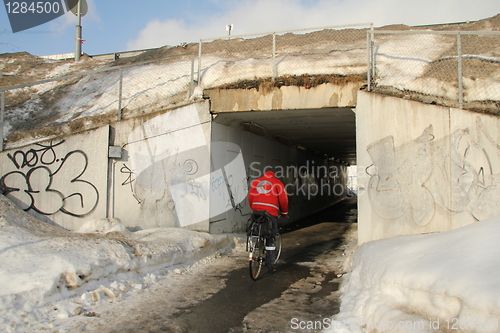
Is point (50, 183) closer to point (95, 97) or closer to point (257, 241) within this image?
point (95, 97)

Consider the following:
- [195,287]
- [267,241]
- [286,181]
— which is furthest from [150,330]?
[286,181]

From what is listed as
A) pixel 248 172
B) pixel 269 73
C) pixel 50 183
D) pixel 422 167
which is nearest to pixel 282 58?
pixel 269 73

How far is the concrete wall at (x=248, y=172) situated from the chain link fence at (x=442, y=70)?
399 centimetres

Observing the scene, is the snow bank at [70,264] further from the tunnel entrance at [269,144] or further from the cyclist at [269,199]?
the tunnel entrance at [269,144]

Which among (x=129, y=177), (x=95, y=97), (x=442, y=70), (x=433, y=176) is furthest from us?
(x=95, y=97)

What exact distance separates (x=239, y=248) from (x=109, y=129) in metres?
4.17

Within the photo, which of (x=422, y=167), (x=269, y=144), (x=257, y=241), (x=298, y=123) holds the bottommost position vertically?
(x=257, y=241)

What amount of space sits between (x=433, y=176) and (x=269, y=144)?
6815mm

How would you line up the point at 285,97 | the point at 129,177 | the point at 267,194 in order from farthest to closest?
the point at 129,177
the point at 285,97
the point at 267,194

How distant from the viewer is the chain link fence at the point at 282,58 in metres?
8.75

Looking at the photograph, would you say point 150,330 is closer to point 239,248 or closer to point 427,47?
point 239,248

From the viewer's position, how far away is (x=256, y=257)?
610cm

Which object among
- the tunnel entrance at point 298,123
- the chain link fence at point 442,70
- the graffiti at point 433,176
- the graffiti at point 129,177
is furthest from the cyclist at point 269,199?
the graffiti at point 129,177

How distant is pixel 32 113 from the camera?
10.7 m
